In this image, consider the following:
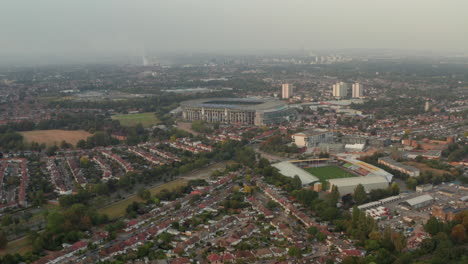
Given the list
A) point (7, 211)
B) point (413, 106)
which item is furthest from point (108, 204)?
point (413, 106)

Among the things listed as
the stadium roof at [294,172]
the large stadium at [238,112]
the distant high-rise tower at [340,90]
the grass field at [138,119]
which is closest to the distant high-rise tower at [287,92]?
the distant high-rise tower at [340,90]

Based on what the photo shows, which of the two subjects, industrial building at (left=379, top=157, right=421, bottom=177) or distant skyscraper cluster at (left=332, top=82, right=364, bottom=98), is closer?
industrial building at (left=379, top=157, right=421, bottom=177)

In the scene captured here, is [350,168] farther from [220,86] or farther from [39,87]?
[39,87]

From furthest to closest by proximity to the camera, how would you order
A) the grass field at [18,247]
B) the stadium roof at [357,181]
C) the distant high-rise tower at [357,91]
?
the distant high-rise tower at [357,91] → the stadium roof at [357,181] → the grass field at [18,247]

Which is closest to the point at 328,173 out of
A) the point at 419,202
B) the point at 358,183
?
the point at 358,183

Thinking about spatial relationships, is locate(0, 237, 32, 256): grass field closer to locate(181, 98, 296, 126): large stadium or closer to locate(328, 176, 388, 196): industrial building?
locate(328, 176, 388, 196): industrial building

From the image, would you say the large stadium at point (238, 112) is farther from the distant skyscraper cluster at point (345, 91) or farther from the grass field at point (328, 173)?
the distant skyscraper cluster at point (345, 91)

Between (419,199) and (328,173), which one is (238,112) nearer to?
(328,173)

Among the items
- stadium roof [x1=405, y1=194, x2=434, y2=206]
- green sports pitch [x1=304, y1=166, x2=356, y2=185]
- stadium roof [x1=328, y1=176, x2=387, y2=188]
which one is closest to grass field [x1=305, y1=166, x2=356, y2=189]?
green sports pitch [x1=304, y1=166, x2=356, y2=185]
